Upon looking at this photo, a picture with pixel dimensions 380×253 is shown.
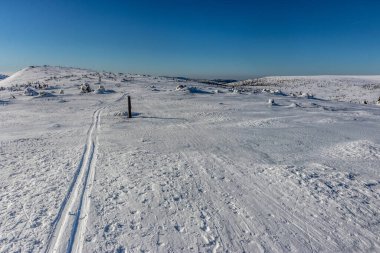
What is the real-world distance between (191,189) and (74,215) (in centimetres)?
239

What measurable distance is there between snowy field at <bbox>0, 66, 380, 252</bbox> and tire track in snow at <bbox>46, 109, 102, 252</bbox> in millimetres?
21

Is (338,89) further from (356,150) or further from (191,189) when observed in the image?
(191,189)

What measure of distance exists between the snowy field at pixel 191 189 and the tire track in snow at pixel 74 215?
0.02 metres

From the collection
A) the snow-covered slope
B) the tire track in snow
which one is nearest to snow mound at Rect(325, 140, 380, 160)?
the tire track in snow

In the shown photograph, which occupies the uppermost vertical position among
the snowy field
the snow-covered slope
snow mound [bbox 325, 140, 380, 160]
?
snow mound [bbox 325, 140, 380, 160]

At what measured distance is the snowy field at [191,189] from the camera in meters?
4.36

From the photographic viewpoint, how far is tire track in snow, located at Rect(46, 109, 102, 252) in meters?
4.21

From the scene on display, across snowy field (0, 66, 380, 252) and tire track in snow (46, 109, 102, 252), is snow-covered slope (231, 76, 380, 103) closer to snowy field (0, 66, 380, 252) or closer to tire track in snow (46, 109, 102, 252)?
snowy field (0, 66, 380, 252)

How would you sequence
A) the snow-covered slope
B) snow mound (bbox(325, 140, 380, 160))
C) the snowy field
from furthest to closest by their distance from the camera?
the snow-covered slope → snow mound (bbox(325, 140, 380, 160)) → the snowy field

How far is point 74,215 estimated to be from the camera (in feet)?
16.3

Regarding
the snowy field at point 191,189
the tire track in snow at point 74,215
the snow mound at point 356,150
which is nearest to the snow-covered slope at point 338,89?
the snow mound at point 356,150

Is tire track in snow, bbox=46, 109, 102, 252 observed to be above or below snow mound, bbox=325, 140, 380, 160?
below

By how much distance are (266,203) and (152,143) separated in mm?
5407

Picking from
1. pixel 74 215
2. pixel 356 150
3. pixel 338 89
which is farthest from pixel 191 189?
pixel 338 89
